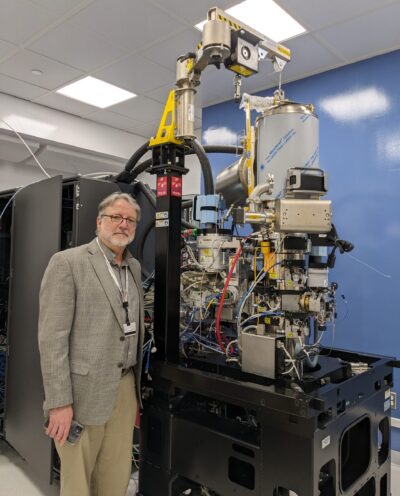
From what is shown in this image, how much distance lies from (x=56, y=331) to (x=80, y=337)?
4.0 inches

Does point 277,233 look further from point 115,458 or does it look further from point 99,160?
point 99,160

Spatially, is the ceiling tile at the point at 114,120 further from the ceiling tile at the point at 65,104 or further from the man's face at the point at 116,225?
the man's face at the point at 116,225

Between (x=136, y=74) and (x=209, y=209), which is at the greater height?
(x=136, y=74)

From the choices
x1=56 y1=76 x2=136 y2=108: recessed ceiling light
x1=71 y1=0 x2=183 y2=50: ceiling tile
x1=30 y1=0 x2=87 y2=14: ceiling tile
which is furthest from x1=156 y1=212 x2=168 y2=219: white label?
x1=56 y1=76 x2=136 y2=108: recessed ceiling light

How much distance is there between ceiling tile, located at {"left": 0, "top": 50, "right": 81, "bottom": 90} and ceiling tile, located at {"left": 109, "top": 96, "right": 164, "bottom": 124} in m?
0.72

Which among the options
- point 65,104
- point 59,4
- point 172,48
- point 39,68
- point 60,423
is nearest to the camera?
point 60,423

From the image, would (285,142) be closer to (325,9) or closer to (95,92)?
(325,9)

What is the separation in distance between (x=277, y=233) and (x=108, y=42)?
7.93 ft

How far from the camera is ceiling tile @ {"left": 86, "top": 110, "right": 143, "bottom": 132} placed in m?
4.78

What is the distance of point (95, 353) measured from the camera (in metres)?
1.60

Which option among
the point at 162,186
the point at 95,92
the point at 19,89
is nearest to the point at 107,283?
the point at 162,186

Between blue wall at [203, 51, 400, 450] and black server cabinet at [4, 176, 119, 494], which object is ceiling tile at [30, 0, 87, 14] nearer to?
black server cabinet at [4, 176, 119, 494]

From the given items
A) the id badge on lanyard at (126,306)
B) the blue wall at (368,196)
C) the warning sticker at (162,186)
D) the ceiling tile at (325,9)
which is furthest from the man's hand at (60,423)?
the ceiling tile at (325,9)

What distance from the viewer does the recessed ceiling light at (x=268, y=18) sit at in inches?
106
